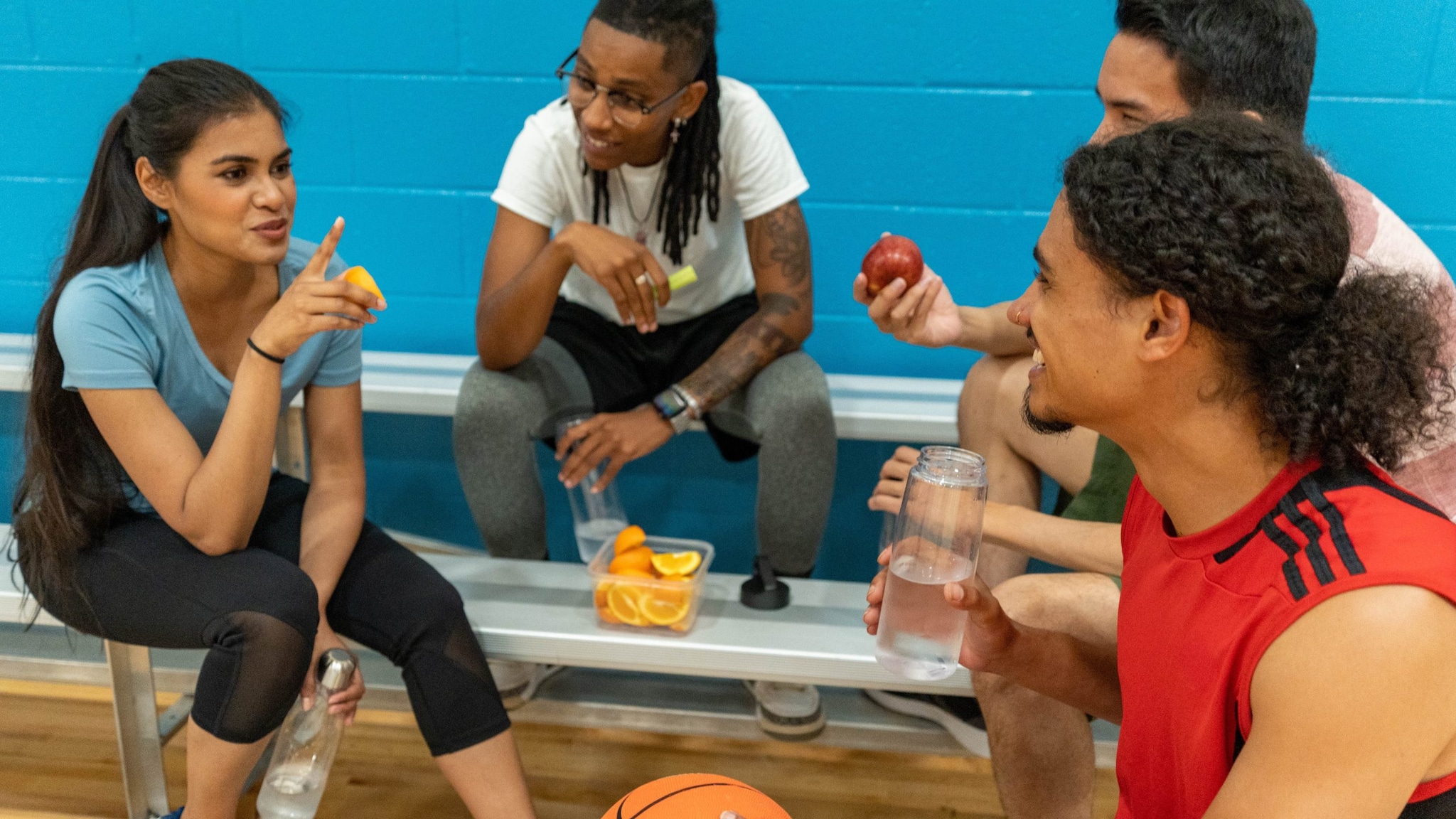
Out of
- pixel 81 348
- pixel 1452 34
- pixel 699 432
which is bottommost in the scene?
pixel 699 432

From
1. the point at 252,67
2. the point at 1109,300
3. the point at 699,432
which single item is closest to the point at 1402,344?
the point at 1109,300

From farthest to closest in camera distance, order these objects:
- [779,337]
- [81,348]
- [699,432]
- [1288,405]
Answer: [699,432]
[779,337]
[81,348]
[1288,405]

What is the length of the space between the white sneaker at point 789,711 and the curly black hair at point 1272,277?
47.0 inches

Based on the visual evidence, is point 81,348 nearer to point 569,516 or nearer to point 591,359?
point 591,359

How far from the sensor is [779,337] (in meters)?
2.01

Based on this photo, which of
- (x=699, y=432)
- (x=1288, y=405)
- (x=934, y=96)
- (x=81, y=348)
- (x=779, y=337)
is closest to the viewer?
(x=1288, y=405)

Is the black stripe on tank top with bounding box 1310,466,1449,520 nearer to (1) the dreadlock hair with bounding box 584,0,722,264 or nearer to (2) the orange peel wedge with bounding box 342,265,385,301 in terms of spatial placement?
(2) the orange peel wedge with bounding box 342,265,385,301

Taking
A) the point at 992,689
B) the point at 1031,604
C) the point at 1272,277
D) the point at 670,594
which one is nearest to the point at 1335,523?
the point at 1272,277

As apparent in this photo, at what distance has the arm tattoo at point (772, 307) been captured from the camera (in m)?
1.98

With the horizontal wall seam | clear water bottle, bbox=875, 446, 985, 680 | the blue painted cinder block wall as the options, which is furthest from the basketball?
the horizontal wall seam

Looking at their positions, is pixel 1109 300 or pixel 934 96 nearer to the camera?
pixel 1109 300

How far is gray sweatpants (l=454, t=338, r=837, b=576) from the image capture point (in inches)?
75.6

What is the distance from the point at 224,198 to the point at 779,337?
2.99 feet

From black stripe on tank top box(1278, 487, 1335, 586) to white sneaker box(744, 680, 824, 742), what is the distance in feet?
3.88
